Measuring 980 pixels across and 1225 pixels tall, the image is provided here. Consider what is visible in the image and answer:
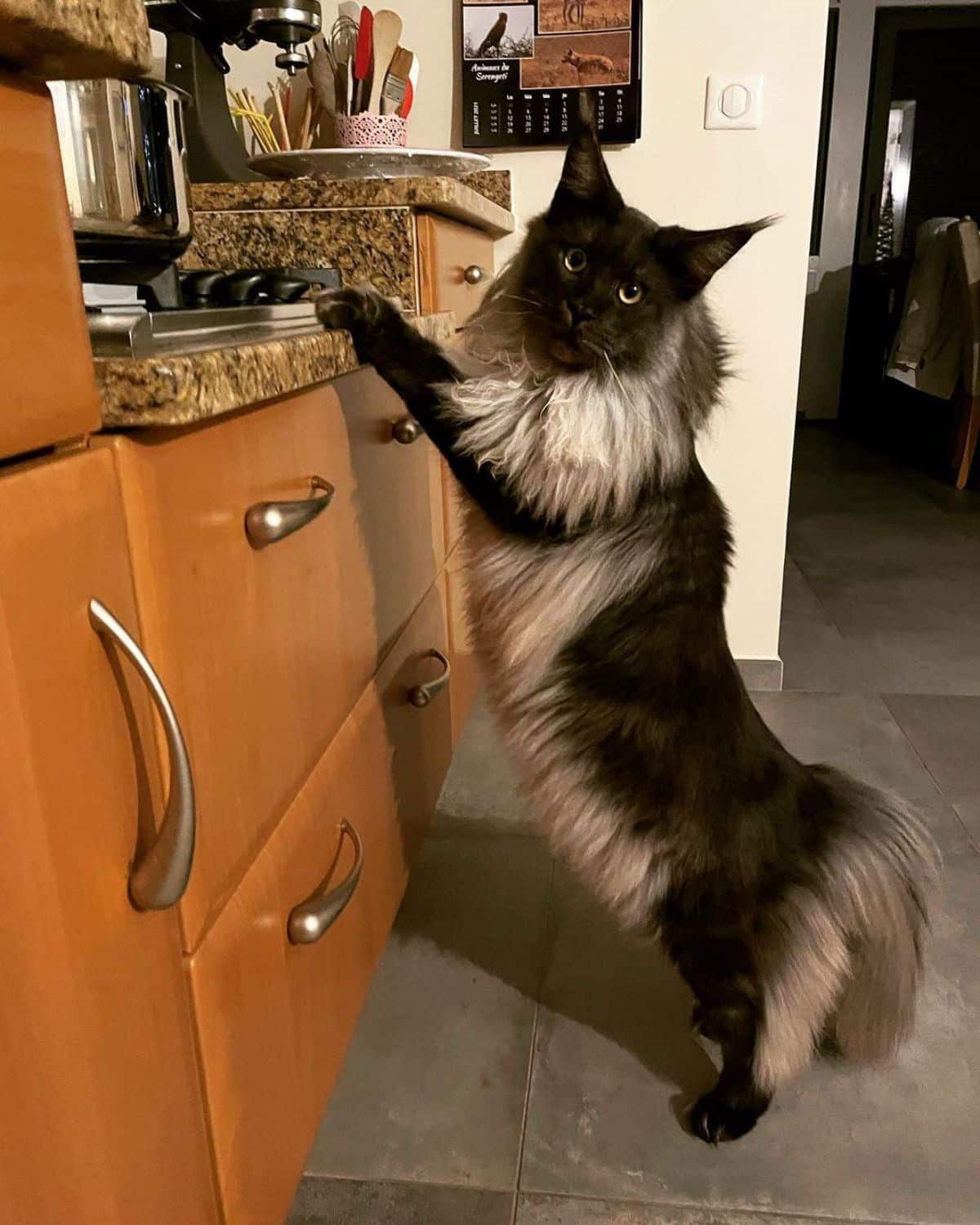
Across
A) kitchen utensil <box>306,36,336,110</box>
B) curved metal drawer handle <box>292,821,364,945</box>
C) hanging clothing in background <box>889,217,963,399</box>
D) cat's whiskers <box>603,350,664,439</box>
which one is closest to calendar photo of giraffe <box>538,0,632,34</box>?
kitchen utensil <box>306,36,336,110</box>

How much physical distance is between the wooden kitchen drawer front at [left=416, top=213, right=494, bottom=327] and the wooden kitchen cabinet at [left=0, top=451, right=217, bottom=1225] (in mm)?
1018

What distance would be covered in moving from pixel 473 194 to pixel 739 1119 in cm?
140

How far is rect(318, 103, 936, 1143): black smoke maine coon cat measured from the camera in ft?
3.47

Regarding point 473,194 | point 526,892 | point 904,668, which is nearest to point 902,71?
point 904,668

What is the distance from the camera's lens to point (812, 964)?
41.8 inches

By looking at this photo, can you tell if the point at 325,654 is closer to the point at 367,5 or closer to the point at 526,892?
the point at 526,892

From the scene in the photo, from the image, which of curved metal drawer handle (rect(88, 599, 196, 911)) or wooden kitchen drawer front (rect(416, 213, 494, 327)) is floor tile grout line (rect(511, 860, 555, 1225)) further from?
wooden kitchen drawer front (rect(416, 213, 494, 327))

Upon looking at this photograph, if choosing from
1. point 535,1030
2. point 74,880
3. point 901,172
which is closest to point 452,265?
point 535,1030

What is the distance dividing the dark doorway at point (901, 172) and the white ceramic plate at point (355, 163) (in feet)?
13.5

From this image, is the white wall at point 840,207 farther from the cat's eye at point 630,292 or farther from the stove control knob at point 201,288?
the stove control knob at point 201,288

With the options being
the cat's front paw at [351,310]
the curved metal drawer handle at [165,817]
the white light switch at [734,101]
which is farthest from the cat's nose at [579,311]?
the white light switch at [734,101]

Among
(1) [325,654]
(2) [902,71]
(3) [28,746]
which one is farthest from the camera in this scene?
(2) [902,71]

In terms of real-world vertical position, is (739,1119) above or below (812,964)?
below

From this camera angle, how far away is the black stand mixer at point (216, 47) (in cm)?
134
